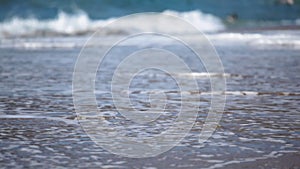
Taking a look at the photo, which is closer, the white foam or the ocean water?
the ocean water

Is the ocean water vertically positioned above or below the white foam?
below

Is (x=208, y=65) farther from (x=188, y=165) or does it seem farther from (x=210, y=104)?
(x=188, y=165)

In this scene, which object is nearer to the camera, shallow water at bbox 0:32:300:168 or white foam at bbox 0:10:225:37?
shallow water at bbox 0:32:300:168

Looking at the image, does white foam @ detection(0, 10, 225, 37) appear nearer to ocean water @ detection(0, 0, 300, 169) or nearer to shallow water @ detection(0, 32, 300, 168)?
ocean water @ detection(0, 0, 300, 169)

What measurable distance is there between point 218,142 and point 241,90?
216 cm

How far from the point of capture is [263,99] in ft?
13.2

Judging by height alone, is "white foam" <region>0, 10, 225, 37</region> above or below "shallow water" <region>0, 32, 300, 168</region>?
above

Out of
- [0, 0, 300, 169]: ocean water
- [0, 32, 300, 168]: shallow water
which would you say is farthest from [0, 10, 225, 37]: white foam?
[0, 32, 300, 168]: shallow water

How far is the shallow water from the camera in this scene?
2156 millimetres

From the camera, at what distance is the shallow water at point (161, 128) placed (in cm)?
216

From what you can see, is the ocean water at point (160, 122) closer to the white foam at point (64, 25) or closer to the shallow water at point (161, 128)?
the shallow water at point (161, 128)

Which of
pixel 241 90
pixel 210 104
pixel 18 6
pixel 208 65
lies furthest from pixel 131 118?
pixel 18 6

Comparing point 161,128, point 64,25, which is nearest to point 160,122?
point 161,128

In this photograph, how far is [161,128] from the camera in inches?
113
